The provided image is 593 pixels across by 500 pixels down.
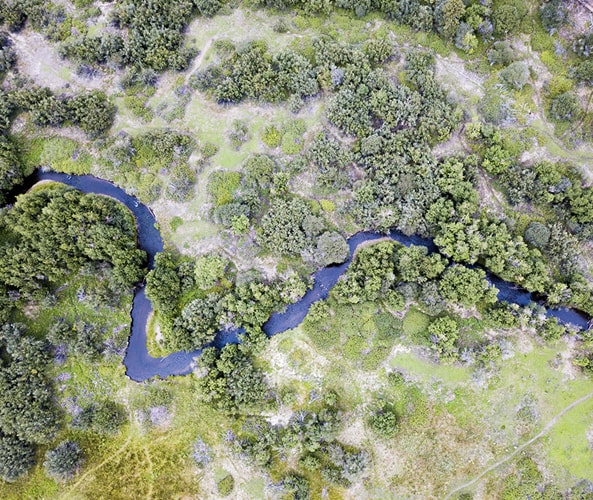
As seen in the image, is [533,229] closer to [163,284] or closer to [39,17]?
[163,284]

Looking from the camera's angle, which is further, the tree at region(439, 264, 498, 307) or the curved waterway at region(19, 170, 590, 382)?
the curved waterway at region(19, 170, 590, 382)

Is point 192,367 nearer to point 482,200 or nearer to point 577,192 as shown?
point 482,200

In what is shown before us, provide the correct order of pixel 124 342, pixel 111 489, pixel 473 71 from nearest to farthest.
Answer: pixel 111 489 < pixel 124 342 < pixel 473 71

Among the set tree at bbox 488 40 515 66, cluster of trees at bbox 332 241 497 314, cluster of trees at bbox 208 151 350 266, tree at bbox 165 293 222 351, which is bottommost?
tree at bbox 165 293 222 351

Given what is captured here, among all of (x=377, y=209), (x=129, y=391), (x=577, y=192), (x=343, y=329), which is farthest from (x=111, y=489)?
(x=577, y=192)

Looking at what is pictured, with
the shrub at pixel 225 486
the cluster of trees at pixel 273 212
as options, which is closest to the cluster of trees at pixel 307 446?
the shrub at pixel 225 486

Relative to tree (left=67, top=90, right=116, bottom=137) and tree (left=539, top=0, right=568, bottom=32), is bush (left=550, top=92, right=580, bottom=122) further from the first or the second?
tree (left=67, top=90, right=116, bottom=137)

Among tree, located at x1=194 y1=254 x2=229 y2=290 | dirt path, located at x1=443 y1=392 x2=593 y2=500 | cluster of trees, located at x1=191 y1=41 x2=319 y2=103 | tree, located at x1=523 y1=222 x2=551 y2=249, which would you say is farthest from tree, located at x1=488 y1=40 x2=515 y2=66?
tree, located at x1=194 y1=254 x2=229 y2=290

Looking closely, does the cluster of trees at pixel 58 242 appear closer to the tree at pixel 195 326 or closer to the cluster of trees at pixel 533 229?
the tree at pixel 195 326
